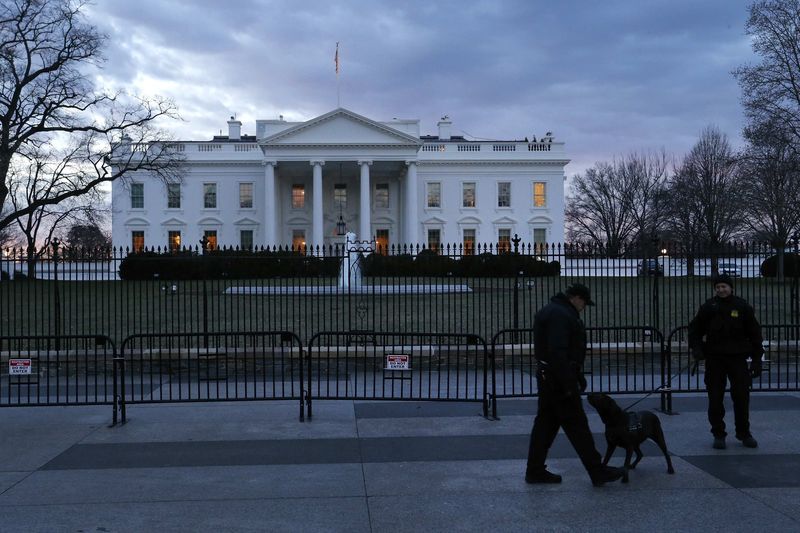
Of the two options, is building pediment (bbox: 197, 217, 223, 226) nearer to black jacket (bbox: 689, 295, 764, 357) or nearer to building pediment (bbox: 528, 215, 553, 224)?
building pediment (bbox: 528, 215, 553, 224)

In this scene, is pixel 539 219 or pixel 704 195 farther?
pixel 539 219

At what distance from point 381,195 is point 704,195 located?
2692 centimetres

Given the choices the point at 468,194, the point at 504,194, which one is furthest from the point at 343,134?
the point at 504,194

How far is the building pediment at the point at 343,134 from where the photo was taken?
56.0m

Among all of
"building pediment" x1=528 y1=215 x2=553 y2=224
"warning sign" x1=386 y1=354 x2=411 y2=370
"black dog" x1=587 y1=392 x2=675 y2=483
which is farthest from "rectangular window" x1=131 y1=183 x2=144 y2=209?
"black dog" x1=587 y1=392 x2=675 y2=483

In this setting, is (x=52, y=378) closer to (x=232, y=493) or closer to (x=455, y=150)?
(x=232, y=493)

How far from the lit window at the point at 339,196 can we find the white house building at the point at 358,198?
3.5 inches

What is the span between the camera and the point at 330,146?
56062 mm

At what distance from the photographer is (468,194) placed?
62.3 m

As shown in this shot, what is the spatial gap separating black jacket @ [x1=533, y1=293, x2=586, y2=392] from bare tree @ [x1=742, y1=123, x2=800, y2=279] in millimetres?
30687

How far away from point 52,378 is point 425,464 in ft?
27.5

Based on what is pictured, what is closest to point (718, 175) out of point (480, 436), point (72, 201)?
point (72, 201)

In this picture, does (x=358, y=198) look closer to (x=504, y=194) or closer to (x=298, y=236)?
(x=298, y=236)

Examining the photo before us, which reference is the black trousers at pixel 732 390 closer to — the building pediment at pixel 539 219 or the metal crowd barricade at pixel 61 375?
the metal crowd barricade at pixel 61 375
